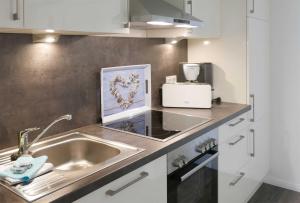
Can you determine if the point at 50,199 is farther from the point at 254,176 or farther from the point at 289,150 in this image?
the point at 289,150

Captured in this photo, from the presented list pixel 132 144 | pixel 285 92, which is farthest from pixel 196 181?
pixel 285 92

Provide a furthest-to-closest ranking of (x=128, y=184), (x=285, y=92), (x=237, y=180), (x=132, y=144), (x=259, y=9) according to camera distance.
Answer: (x=285, y=92)
(x=259, y=9)
(x=237, y=180)
(x=132, y=144)
(x=128, y=184)

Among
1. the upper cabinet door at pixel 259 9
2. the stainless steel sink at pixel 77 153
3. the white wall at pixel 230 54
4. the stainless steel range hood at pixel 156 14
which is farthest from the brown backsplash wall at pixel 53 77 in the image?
the upper cabinet door at pixel 259 9

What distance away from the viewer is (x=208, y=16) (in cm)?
242

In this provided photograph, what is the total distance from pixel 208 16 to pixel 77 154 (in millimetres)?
1512

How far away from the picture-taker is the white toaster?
2361 millimetres

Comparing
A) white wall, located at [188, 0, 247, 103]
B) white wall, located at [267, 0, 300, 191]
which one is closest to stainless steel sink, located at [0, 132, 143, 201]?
white wall, located at [188, 0, 247, 103]

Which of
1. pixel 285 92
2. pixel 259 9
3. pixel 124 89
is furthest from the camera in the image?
pixel 285 92

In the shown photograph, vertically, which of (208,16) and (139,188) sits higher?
(208,16)

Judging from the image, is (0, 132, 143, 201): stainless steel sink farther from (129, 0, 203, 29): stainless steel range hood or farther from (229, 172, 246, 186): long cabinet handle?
(229, 172, 246, 186): long cabinet handle

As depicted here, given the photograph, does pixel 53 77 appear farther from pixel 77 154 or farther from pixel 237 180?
pixel 237 180

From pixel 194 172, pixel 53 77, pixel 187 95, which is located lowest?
pixel 194 172

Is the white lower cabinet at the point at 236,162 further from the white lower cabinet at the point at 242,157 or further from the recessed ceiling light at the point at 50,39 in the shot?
the recessed ceiling light at the point at 50,39

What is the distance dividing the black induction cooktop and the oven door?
207 mm
